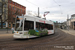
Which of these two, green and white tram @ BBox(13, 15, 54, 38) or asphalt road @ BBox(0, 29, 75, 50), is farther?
green and white tram @ BBox(13, 15, 54, 38)

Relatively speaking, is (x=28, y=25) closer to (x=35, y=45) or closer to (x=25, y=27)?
(x=25, y=27)

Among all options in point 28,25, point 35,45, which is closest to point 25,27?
point 28,25

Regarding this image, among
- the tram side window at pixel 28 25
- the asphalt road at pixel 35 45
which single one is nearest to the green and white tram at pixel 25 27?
the tram side window at pixel 28 25

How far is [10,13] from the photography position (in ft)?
138

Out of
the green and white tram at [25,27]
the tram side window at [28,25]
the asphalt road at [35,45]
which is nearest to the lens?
the asphalt road at [35,45]

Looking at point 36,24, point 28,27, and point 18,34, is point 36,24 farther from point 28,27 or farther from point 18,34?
point 18,34

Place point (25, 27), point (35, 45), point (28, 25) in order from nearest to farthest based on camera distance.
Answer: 1. point (35, 45)
2. point (25, 27)
3. point (28, 25)

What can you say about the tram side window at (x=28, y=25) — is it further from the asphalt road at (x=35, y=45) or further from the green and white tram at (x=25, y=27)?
the asphalt road at (x=35, y=45)

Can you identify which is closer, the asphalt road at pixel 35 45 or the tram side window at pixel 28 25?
the asphalt road at pixel 35 45

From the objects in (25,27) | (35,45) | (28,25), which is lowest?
(35,45)

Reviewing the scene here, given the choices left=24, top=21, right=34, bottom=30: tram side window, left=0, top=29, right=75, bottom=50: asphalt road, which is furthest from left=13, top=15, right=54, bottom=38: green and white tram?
left=0, top=29, right=75, bottom=50: asphalt road

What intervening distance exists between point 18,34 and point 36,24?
328 centimetres

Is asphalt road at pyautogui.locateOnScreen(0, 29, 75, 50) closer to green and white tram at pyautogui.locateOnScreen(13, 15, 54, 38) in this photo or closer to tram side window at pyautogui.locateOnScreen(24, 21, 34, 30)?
green and white tram at pyautogui.locateOnScreen(13, 15, 54, 38)

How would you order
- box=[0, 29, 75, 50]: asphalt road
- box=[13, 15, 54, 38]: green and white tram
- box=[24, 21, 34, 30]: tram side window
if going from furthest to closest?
box=[24, 21, 34, 30]: tram side window < box=[13, 15, 54, 38]: green and white tram < box=[0, 29, 75, 50]: asphalt road
